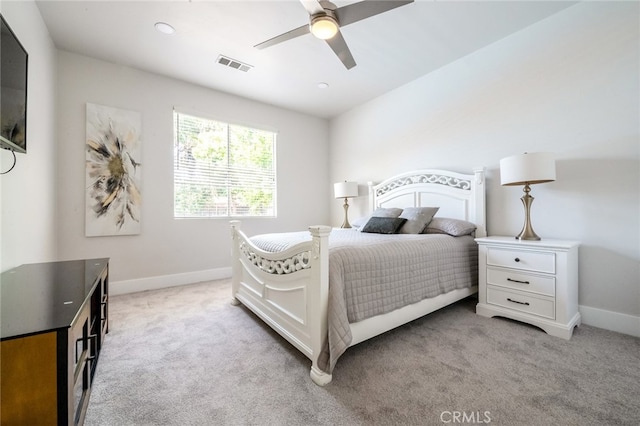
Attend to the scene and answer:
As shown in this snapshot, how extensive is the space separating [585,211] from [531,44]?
5.47 ft

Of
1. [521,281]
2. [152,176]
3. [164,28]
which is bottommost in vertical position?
[521,281]

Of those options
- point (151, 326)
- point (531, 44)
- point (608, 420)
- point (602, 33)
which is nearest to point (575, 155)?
point (602, 33)

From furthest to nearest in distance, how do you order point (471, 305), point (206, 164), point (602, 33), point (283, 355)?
point (206, 164) < point (471, 305) < point (602, 33) < point (283, 355)

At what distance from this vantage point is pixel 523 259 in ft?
7.11

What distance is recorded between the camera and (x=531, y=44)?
2.53 m

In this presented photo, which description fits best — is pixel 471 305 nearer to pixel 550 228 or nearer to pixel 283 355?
pixel 550 228

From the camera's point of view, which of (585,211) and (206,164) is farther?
(206,164)

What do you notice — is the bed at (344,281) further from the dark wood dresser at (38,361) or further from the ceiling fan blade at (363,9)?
the ceiling fan blade at (363,9)

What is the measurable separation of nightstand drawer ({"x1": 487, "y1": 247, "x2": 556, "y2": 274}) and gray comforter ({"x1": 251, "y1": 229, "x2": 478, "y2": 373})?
242mm

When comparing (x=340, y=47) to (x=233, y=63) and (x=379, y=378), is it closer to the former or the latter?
(x=233, y=63)

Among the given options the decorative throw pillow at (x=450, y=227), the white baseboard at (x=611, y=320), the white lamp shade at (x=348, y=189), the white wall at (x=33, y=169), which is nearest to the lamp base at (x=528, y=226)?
the decorative throw pillow at (x=450, y=227)

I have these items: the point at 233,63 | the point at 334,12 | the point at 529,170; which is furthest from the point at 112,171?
the point at 529,170

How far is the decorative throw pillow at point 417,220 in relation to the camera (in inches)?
107

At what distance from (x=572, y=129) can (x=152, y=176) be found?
14.7 feet
